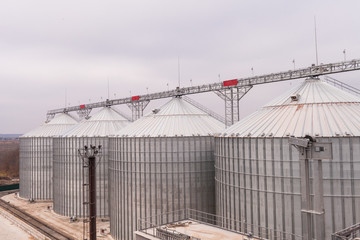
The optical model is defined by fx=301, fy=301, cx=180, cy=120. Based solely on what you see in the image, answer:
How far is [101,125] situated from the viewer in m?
59.2

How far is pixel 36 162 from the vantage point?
2844 inches

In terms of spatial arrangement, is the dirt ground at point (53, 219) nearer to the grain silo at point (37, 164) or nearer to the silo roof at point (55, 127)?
the grain silo at point (37, 164)

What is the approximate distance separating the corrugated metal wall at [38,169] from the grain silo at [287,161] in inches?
2057

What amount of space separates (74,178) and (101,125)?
11282mm

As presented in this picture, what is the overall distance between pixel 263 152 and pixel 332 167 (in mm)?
5784

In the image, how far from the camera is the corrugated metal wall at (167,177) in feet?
→ 128

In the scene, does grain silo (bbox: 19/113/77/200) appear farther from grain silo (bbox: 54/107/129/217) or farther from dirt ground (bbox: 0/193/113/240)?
grain silo (bbox: 54/107/129/217)

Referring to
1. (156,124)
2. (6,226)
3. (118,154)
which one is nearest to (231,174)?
(156,124)

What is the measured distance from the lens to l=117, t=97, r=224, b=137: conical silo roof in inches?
1613

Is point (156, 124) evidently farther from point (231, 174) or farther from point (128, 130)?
point (231, 174)

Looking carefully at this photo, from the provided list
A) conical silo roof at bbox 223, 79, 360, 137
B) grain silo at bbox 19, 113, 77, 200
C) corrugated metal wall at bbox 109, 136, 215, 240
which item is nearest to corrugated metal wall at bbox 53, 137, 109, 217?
grain silo at bbox 19, 113, 77, 200

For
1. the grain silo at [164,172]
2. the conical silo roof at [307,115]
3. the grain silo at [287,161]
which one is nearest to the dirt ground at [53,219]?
the grain silo at [164,172]

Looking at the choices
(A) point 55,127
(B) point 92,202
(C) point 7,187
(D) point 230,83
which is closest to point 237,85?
(D) point 230,83

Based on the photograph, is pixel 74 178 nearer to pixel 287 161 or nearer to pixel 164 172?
pixel 164 172
